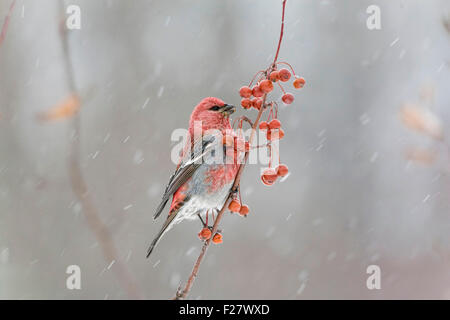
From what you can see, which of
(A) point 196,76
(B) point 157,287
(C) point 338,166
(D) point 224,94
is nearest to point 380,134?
(C) point 338,166

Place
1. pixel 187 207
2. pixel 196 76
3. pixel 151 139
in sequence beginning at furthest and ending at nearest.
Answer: pixel 196 76 < pixel 151 139 < pixel 187 207

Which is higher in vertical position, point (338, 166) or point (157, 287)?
point (338, 166)

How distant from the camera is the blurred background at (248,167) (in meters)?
5.88

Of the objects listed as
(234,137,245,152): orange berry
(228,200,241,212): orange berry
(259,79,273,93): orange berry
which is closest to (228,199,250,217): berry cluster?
(228,200,241,212): orange berry

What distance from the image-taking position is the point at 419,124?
2682 mm

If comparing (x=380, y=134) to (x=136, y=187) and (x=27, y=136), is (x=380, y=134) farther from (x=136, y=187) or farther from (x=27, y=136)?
(x=27, y=136)

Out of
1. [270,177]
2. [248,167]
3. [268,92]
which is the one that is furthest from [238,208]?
[248,167]

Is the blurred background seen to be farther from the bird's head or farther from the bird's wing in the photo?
the bird's head

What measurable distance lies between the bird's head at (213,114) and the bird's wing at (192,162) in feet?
0.28

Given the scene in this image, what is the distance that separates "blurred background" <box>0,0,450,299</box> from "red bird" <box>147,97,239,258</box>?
8.11 feet

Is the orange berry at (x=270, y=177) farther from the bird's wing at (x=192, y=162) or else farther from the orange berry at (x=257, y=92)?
the bird's wing at (x=192, y=162)

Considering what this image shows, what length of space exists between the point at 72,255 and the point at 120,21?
11.4 feet

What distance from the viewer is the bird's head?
3.01 m

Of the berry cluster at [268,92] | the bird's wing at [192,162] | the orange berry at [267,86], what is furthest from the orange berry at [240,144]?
the bird's wing at [192,162]
